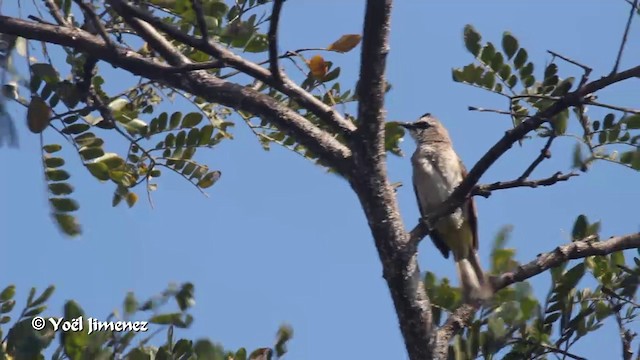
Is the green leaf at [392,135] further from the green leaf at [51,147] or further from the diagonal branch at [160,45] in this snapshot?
the green leaf at [51,147]

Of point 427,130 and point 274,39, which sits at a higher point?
point 427,130

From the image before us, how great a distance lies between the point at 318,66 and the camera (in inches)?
155

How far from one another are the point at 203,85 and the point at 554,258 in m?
1.48

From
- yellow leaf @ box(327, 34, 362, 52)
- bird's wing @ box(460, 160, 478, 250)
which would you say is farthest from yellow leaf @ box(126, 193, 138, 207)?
bird's wing @ box(460, 160, 478, 250)

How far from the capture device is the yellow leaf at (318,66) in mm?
3918

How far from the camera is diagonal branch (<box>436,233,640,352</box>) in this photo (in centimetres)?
351

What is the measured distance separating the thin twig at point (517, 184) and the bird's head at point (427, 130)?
3.49 m

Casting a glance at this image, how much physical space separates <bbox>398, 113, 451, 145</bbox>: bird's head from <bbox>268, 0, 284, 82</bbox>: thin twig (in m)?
3.55

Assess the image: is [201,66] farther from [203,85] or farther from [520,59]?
[520,59]

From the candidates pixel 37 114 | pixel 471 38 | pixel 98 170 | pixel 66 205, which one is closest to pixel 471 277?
pixel 471 38

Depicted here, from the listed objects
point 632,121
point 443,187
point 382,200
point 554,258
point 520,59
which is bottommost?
point 554,258

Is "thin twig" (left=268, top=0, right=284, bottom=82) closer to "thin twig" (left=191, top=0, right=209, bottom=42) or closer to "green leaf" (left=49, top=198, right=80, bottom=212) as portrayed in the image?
"thin twig" (left=191, top=0, right=209, bottom=42)

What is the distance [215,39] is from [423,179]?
3122mm

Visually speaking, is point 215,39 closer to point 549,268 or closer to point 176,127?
point 176,127
